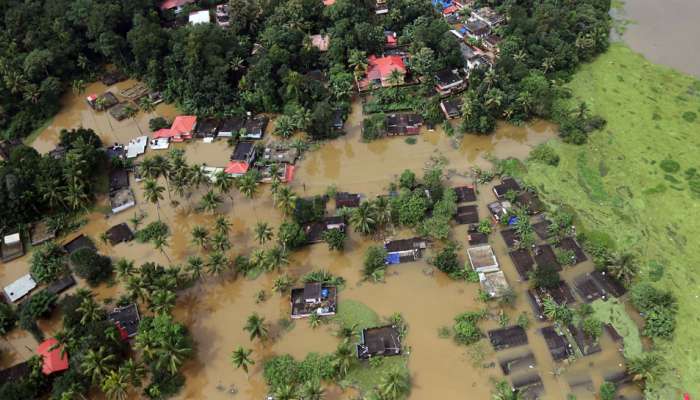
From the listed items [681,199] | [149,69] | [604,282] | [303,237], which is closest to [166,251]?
[303,237]

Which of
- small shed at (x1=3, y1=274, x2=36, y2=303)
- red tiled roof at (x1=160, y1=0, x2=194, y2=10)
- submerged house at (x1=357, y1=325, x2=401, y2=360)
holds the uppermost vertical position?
red tiled roof at (x1=160, y1=0, x2=194, y2=10)

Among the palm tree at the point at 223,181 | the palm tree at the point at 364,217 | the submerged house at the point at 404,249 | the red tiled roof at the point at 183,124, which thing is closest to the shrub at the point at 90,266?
the palm tree at the point at 223,181

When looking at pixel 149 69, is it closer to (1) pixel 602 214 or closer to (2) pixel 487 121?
(2) pixel 487 121

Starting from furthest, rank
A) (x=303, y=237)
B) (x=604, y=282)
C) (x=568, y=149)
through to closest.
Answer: (x=568, y=149), (x=303, y=237), (x=604, y=282)

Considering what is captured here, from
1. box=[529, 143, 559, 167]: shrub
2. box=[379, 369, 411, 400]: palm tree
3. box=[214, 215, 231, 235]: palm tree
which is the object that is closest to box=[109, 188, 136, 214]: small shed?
box=[214, 215, 231, 235]: palm tree

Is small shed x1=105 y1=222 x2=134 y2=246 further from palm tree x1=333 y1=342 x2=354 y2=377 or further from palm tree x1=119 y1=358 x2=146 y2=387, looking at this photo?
palm tree x1=333 y1=342 x2=354 y2=377

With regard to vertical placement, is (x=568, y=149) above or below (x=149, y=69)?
below

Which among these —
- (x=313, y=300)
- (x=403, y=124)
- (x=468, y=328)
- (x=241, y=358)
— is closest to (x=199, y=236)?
(x=313, y=300)
